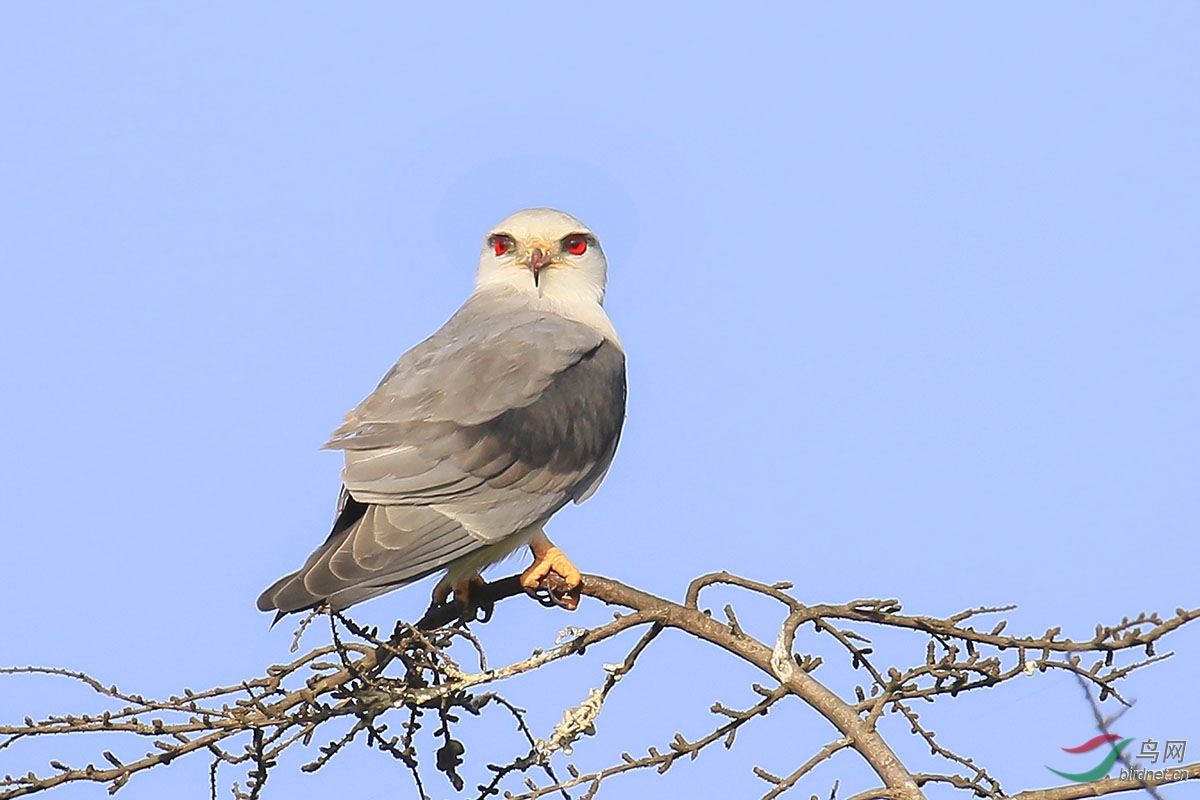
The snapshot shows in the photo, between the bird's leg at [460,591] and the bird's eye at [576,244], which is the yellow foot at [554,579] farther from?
the bird's eye at [576,244]

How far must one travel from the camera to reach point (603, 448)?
6383mm

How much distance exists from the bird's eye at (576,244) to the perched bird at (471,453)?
1.57ft

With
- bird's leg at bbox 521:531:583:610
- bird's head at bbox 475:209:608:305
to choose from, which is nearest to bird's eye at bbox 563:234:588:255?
bird's head at bbox 475:209:608:305

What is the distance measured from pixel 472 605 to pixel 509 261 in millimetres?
2250

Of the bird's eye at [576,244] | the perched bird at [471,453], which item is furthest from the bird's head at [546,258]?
the perched bird at [471,453]

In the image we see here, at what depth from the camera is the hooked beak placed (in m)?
7.10

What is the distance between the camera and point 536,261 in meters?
7.11

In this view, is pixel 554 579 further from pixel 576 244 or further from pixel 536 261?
pixel 576 244

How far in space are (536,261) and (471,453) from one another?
1550 millimetres

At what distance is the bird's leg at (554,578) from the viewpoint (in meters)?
5.45

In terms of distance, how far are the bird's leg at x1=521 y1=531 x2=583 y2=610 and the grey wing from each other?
18 centimetres

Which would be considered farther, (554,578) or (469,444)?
(469,444)

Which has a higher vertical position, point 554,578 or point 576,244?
point 576,244

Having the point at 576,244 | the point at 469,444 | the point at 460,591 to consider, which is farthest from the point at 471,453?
the point at 576,244
